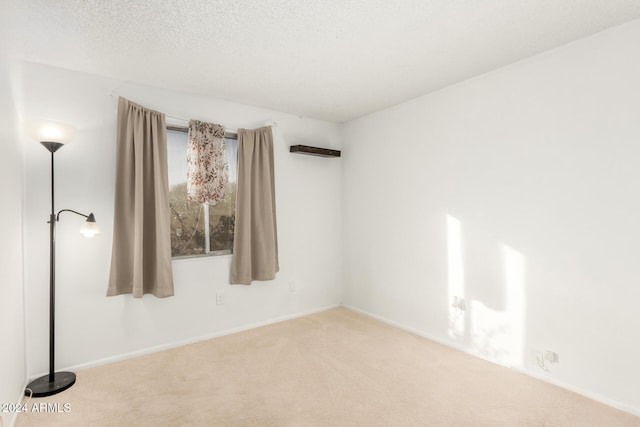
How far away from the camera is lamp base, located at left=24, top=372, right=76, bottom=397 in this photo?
2248 millimetres

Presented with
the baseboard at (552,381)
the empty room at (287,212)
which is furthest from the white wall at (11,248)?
the baseboard at (552,381)

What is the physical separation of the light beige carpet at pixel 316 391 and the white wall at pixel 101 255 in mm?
252

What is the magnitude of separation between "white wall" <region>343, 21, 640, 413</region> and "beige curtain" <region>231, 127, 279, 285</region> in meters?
1.30

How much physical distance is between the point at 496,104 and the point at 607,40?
74 cm

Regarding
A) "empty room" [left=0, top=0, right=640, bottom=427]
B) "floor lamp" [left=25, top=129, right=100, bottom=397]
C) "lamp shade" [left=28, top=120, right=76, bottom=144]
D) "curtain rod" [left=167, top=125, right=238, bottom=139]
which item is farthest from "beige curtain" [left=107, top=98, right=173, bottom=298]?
"lamp shade" [left=28, top=120, right=76, bottom=144]

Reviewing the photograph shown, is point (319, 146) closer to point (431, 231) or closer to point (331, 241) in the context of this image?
point (331, 241)

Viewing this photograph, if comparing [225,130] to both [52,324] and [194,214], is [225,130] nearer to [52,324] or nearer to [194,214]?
[194,214]

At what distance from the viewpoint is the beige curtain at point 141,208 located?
8.98ft

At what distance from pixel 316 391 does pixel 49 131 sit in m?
2.59

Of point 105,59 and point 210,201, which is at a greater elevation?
point 105,59

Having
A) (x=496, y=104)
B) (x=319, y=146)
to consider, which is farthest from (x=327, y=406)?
(x=319, y=146)

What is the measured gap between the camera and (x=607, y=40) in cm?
212

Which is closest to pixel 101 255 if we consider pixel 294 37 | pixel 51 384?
pixel 51 384

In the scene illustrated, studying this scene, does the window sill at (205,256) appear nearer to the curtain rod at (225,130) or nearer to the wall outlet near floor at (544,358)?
the curtain rod at (225,130)
